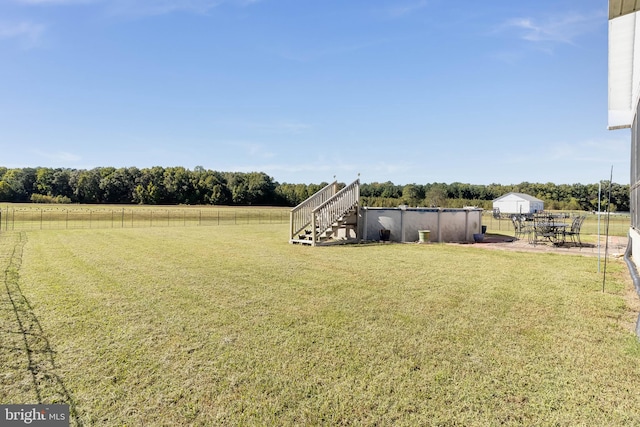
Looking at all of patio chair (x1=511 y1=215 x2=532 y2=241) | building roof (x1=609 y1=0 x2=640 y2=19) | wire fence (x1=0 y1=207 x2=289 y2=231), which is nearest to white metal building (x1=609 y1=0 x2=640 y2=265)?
building roof (x1=609 y1=0 x2=640 y2=19)

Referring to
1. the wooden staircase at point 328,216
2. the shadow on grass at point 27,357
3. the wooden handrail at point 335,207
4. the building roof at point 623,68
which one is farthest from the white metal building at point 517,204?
the shadow on grass at point 27,357

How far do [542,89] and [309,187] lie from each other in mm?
65002

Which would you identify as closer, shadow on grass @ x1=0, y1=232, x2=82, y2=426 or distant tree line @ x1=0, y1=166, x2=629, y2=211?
shadow on grass @ x1=0, y1=232, x2=82, y2=426

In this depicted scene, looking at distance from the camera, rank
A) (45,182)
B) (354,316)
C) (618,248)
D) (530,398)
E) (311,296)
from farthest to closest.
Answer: (45,182)
(618,248)
(311,296)
(354,316)
(530,398)

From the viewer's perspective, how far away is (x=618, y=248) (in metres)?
11.4

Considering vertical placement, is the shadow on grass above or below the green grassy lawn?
below

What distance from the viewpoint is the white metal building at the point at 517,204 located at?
43.9m

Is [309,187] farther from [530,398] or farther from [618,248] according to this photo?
[530,398]

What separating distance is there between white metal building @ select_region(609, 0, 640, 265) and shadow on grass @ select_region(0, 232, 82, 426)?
9.63 metres

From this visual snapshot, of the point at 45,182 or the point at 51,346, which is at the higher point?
the point at 45,182

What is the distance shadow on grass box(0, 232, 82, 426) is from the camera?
2.64 meters

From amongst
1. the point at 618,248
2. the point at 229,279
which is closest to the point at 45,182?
the point at 229,279

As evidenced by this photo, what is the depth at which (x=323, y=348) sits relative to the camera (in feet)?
11.4

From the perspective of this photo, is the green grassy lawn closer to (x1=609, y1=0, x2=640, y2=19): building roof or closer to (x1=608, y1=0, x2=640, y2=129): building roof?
(x1=609, y1=0, x2=640, y2=19): building roof
